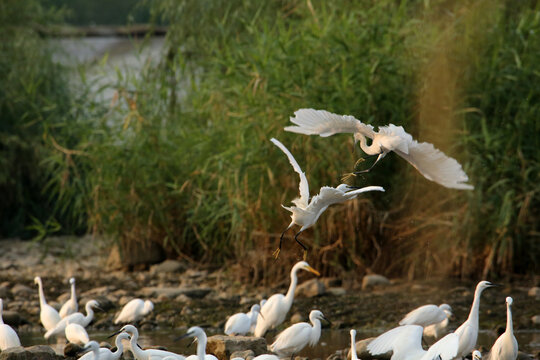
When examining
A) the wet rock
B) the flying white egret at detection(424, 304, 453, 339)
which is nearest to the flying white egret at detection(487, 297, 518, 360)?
the flying white egret at detection(424, 304, 453, 339)

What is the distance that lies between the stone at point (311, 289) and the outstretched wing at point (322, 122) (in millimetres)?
3451

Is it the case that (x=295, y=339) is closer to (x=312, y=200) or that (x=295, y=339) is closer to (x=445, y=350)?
(x=445, y=350)

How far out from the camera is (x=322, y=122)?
15.5 ft

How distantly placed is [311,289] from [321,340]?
1.28 meters

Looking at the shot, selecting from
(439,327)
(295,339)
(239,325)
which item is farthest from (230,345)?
(439,327)

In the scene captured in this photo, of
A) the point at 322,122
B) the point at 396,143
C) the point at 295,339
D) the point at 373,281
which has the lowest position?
the point at 295,339

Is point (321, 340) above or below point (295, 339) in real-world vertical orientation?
below

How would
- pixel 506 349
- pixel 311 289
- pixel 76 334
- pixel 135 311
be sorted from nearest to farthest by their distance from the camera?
pixel 506 349 → pixel 76 334 → pixel 135 311 → pixel 311 289

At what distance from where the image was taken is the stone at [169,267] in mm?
9703

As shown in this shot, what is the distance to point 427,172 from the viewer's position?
466cm

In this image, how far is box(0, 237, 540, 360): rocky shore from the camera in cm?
745

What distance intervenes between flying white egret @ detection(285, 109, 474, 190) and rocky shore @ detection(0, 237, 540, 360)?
193 cm

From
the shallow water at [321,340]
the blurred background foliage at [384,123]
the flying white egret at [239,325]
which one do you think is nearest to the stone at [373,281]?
the blurred background foliage at [384,123]

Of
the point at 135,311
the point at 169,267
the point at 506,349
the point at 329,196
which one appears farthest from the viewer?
the point at 169,267
